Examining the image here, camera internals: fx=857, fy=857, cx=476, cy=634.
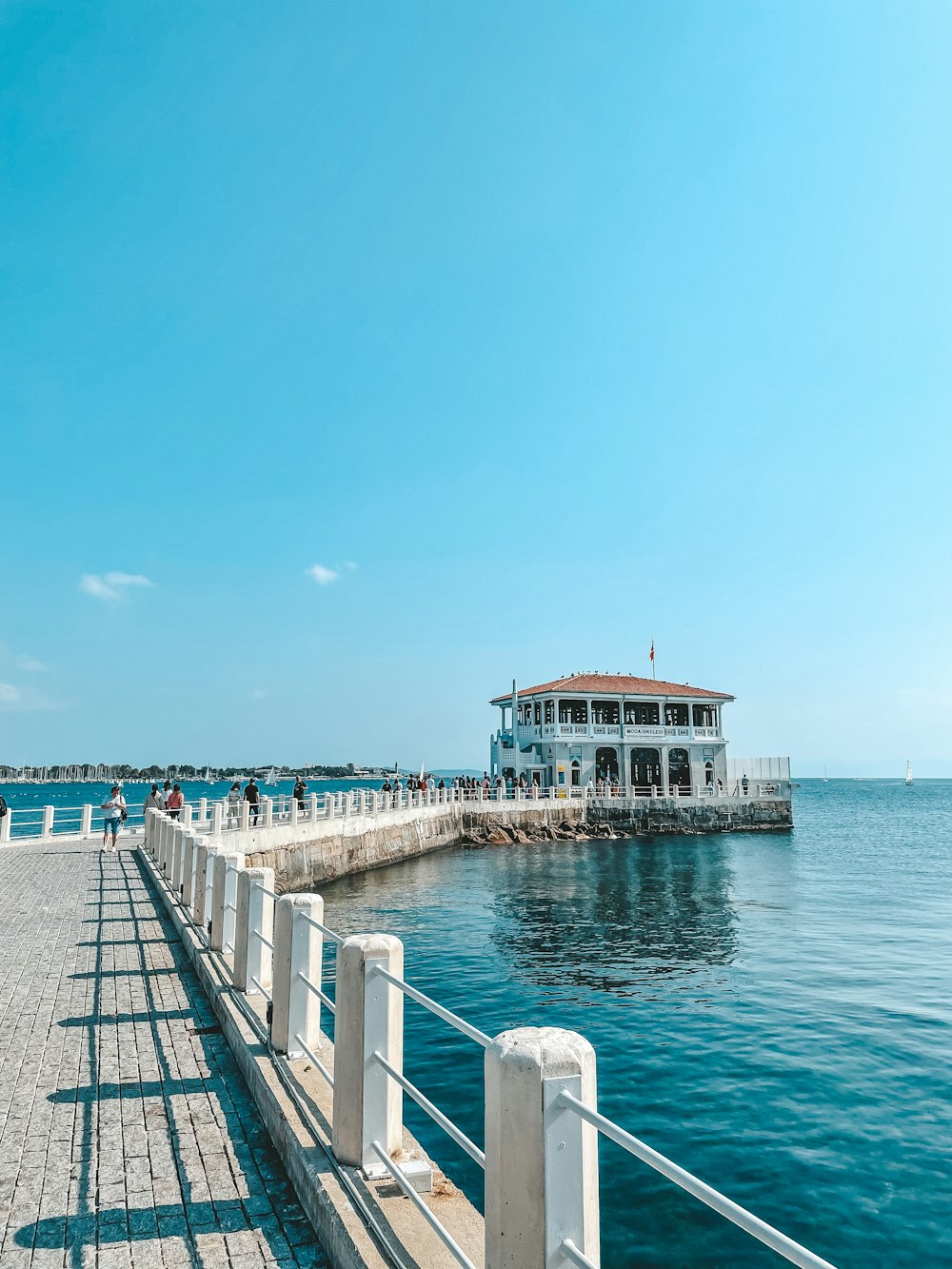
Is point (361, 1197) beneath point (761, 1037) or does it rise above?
above

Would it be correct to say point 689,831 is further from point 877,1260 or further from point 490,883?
point 877,1260

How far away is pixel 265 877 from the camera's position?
25.3 ft

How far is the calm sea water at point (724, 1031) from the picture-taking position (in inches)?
290

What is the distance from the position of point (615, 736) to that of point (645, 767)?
3.85 metres

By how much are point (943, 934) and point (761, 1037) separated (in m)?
10.9

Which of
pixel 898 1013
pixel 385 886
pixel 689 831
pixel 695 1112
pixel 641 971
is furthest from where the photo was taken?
pixel 689 831

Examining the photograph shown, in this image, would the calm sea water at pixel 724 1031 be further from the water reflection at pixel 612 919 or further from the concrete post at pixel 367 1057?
the concrete post at pixel 367 1057

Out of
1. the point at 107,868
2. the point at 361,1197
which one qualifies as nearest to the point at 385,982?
the point at 361,1197

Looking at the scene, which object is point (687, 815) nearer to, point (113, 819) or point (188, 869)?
point (113, 819)

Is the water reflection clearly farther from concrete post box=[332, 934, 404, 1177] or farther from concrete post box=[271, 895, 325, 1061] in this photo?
concrete post box=[332, 934, 404, 1177]

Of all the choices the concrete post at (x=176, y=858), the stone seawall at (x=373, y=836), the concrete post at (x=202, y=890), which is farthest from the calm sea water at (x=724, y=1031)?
the concrete post at (x=176, y=858)

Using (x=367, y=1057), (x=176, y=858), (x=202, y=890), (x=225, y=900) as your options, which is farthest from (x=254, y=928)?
(x=176, y=858)

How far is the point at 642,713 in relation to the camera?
2188 inches

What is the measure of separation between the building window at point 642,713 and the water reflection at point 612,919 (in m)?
18.9
